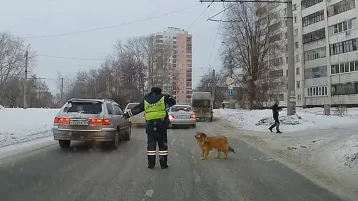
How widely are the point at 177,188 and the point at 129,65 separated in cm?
7444

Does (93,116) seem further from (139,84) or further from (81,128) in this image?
(139,84)

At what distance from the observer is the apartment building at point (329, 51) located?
55094mm

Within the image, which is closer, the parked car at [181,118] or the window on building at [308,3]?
the parked car at [181,118]

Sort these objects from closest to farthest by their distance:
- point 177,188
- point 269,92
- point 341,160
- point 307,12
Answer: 1. point 177,188
2. point 341,160
3. point 269,92
4. point 307,12

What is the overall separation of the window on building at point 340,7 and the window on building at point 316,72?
7.89m

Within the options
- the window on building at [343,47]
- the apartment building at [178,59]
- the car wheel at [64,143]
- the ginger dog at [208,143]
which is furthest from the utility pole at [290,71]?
the apartment building at [178,59]

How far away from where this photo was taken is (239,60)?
52.2 metres

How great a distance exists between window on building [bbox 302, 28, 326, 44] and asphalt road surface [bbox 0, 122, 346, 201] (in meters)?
54.7

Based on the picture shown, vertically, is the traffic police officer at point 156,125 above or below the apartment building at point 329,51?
below

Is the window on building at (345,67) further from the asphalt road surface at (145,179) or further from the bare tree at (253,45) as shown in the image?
the asphalt road surface at (145,179)

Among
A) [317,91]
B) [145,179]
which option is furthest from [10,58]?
[145,179]

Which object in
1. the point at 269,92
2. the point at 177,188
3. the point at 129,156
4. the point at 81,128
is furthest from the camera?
the point at 269,92

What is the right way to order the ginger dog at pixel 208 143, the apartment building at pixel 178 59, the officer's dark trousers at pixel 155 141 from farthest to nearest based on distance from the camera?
1. the apartment building at pixel 178 59
2. the ginger dog at pixel 208 143
3. the officer's dark trousers at pixel 155 141

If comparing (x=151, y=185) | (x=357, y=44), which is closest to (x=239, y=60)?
(x=357, y=44)
